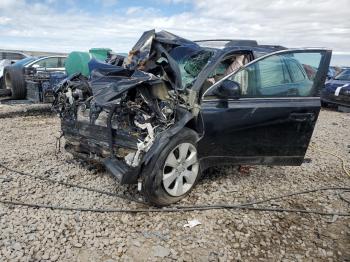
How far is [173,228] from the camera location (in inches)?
127

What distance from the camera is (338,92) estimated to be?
1134 centimetres

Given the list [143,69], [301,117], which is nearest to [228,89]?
[301,117]

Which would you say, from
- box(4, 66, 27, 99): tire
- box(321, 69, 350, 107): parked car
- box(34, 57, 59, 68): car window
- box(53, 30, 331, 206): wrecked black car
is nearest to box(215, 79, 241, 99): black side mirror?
box(53, 30, 331, 206): wrecked black car

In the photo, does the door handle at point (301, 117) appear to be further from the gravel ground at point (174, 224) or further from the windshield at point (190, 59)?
the windshield at point (190, 59)

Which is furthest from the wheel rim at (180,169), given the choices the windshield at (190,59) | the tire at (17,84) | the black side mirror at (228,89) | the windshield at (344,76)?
the windshield at (344,76)

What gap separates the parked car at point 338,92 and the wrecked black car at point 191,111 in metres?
8.11

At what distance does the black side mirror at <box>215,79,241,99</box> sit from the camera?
11.9 ft

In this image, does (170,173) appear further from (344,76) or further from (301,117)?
(344,76)

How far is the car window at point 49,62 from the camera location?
10475 millimetres

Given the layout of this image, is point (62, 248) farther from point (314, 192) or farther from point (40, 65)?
point (40, 65)

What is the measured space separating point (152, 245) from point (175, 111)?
56.5 inches

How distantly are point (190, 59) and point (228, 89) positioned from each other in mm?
925

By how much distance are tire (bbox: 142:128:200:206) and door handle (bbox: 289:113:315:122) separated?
1.21m

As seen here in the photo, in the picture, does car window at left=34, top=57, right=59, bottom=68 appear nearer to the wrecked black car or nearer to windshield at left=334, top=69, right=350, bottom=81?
the wrecked black car
